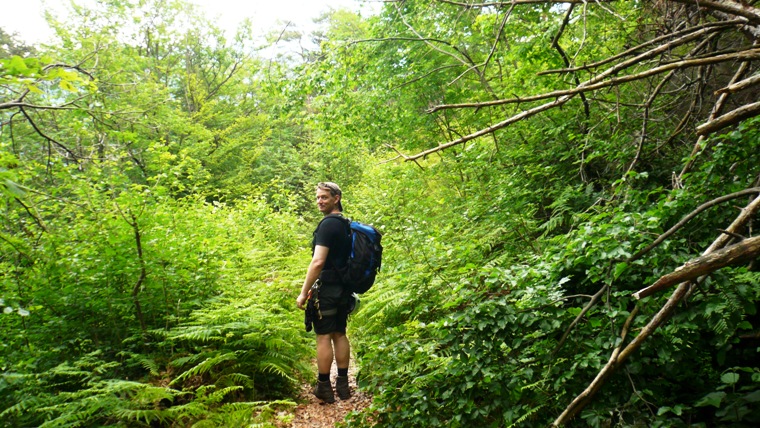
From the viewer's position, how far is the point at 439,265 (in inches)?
173

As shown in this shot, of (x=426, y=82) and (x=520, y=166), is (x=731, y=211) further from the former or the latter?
(x=426, y=82)

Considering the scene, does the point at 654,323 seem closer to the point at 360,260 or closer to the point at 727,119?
the point at 727,119

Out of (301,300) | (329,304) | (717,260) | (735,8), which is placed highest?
(735,8)

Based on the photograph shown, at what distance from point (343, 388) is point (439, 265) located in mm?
1561

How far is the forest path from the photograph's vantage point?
407 cm

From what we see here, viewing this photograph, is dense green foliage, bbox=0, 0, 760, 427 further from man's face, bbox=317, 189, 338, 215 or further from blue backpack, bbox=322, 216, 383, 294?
man's face, bbox=317, 189, 338, 215

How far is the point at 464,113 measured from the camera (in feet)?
27.2

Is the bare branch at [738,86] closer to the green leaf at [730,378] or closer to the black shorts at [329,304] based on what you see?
the green leaf at [730,378]

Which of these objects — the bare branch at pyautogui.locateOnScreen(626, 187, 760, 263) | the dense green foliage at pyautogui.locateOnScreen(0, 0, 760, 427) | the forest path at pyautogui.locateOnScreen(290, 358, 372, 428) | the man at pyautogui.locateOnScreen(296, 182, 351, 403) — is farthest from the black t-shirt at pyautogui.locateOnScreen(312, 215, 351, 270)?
the bare branch at pyautogui.locateOnScreen(626, 187, 760, 263)

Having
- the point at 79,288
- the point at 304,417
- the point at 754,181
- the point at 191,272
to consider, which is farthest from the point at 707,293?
the point at 79,288

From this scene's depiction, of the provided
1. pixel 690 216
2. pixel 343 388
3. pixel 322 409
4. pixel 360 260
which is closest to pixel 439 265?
pixel 360 260

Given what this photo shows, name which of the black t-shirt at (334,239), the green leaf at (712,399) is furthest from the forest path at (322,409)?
the green leaf at (712,399)

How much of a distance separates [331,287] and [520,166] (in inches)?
120

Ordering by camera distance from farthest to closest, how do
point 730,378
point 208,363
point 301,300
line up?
1. point 301,300
2. point 208,363
3. point 730,378
